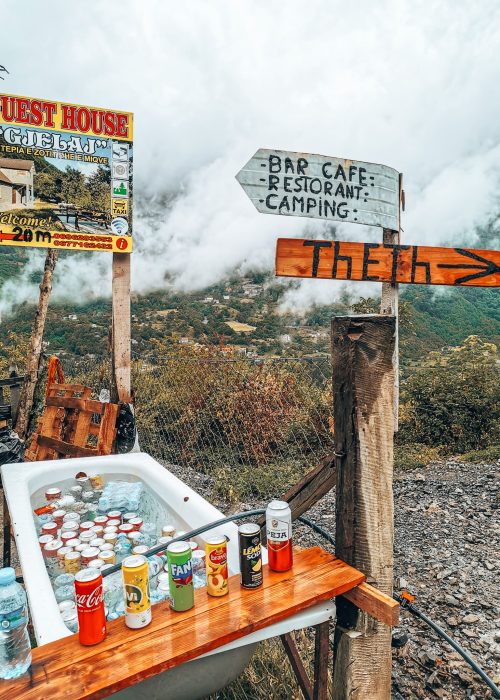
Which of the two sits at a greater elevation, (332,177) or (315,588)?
(332,177)

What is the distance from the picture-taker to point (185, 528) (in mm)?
2912

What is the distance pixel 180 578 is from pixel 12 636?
0.43 meters

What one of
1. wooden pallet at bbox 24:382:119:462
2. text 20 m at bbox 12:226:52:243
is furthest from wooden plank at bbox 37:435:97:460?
text 20 m at bbox 12:226:52:243

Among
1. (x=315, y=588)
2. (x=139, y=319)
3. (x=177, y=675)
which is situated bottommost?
(x=177, y=675)

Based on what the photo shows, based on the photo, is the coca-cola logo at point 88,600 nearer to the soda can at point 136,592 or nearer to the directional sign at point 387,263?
the soda can at point 136,592

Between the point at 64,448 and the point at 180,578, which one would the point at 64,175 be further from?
the point at 180,578

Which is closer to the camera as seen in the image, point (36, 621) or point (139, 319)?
point (36, 621)

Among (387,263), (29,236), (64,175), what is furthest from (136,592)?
(64,175)

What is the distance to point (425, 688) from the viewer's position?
220 centimetres

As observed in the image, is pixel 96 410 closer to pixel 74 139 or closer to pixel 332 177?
pixel 74 139

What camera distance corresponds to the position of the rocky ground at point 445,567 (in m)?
A: 2.27

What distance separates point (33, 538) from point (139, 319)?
9.74 metres

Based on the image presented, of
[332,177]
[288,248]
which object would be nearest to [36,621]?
[288,248]

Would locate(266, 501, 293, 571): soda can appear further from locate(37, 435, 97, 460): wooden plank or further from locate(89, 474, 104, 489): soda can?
locate(37, 435, 97, 460): wooden plank
